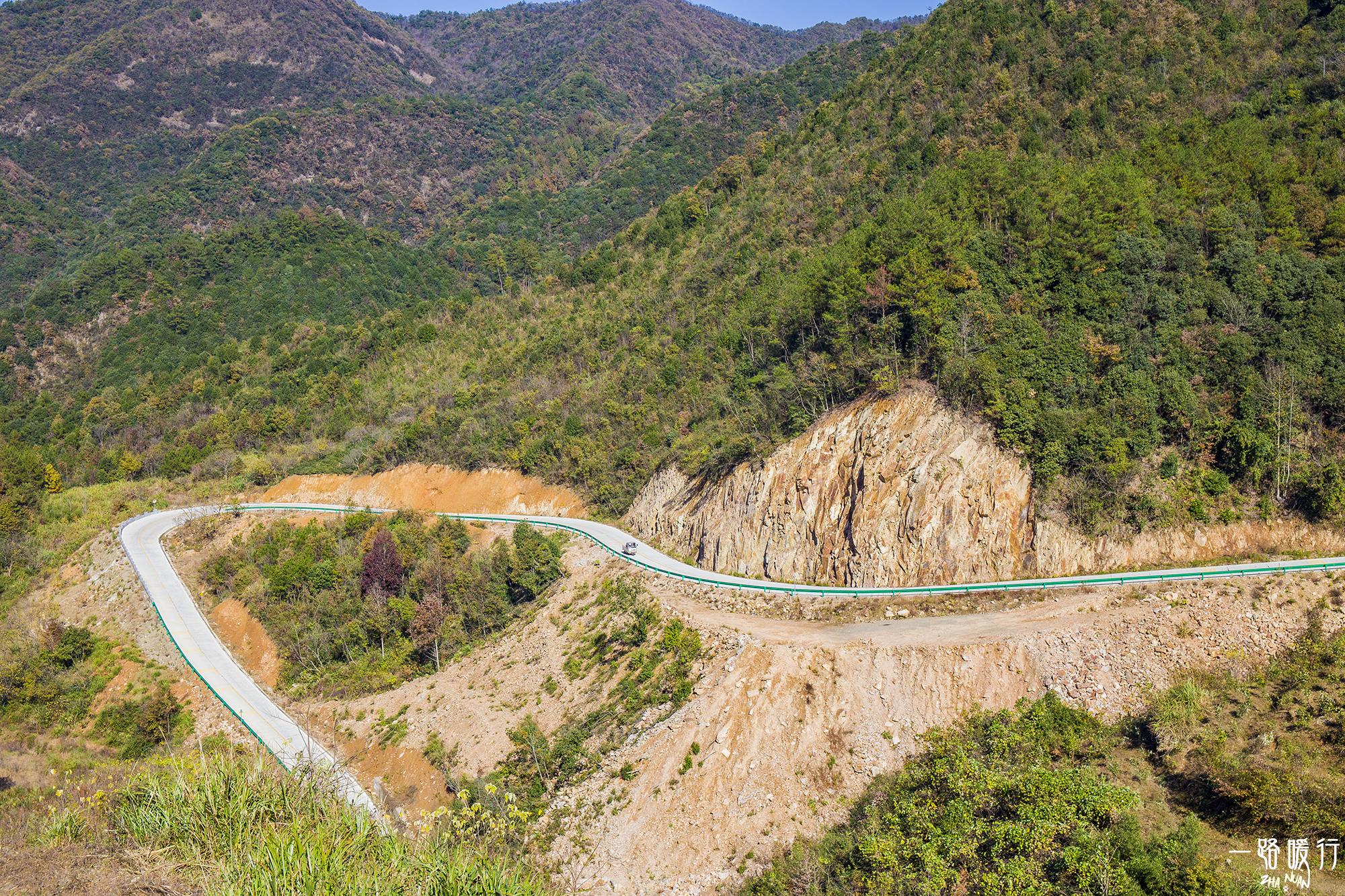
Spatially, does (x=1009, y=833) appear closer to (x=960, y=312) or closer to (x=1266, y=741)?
(x=1266, y=741)

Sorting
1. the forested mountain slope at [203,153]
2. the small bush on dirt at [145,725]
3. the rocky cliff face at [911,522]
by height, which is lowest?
the small bush on dirt at [145,725]

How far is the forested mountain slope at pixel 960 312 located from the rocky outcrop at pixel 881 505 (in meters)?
1.73

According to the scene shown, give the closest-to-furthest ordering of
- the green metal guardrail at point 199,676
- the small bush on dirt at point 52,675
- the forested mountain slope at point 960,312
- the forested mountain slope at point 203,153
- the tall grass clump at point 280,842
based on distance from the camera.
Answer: the tall grass clump at point 280,842 < the forested mountain slope at point 960,312 < the green metal guardrail at point 199,676 < the small bush on dirt at point 52,675 < the forested mountain slope at point 203,153

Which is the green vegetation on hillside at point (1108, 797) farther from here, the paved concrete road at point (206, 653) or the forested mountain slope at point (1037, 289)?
the paved concrete road at point (206, 653)

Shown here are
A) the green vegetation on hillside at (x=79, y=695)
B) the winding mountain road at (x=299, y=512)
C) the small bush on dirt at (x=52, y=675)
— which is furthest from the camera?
the small bush on dirt at (x=52, y=675)

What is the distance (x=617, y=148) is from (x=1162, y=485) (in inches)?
6597

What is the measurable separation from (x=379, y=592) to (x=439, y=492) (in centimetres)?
1444

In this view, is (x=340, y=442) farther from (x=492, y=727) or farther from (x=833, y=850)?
(x=833, y=850)

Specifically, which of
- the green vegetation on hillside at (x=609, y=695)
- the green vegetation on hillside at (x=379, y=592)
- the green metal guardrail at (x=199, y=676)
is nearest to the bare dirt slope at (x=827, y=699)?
the green vegetation on hillside at (x=609, y=695)

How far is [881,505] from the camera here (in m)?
35.7

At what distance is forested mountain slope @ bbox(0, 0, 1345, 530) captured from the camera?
1328 inches

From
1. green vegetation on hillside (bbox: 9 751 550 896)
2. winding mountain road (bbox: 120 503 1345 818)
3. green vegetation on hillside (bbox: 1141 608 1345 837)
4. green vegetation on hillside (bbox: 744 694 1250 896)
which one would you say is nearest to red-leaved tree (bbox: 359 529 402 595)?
winding mountain road (bbox: 120 503 1345 818)

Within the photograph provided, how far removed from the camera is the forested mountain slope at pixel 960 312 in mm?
33719

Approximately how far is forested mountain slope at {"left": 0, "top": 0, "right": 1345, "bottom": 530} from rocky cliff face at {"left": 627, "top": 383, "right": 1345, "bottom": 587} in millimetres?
1227
